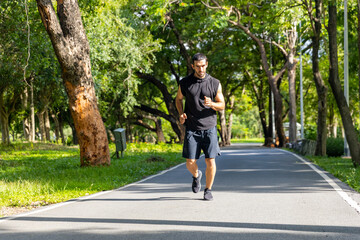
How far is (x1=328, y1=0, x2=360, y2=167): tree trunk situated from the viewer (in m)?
13.4

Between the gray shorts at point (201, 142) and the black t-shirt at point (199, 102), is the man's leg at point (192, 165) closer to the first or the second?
the gray shorts at point (201, 142)

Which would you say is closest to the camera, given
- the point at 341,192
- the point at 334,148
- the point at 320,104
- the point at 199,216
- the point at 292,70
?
the point at 199,216

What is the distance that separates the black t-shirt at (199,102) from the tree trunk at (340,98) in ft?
24.1

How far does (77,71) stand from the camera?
13.0m

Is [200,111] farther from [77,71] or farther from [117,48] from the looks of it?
[117,48]

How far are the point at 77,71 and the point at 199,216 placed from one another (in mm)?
7752

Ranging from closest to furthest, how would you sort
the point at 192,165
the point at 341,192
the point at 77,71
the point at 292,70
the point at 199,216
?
the point at 199,216 → the point at 192,165 → the point at 341,192 → the point at 77,71 → the point at 292,70

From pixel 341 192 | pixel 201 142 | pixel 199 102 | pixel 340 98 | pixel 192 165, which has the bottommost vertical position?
pixel 341 192

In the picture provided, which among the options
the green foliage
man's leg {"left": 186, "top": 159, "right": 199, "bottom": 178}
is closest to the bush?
the green foliage

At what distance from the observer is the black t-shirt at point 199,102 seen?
7.20m

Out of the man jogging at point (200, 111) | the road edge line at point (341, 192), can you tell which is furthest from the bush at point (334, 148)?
the man jogging at point (200, 111)

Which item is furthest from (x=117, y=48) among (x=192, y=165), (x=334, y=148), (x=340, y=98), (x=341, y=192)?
(x=192, y=165)

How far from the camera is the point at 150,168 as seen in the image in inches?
538

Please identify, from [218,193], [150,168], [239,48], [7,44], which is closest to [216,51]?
[239,48]
